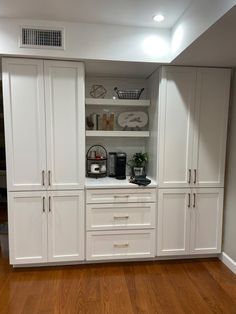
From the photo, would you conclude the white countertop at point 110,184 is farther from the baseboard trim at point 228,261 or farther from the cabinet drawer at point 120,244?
the baseboard trim at point 228,261

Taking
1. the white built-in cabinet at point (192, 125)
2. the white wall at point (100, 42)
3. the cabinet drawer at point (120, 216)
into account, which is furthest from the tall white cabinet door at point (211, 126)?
the cabinet drawer at point (120, 216)

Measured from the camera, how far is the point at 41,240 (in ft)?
8.49

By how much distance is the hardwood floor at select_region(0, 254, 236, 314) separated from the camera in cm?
208

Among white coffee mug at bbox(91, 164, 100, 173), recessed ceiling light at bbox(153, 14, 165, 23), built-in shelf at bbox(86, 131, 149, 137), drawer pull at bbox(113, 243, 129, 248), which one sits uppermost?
recessed ceiling light at bbox(153, 14, 165, 23)

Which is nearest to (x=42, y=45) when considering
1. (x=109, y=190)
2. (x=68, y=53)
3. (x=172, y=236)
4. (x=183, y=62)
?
(x=68, y=53)

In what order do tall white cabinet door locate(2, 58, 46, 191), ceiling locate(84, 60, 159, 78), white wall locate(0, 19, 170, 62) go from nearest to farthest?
white wall locate(0, 19, 170, 62), tall white cabinet door locate(2, 58, 46, 191), ceiling locate(84, 60, 159, 78)

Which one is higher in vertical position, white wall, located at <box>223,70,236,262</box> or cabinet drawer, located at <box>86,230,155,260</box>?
white wall, located at <box>223,70,236,262</box>

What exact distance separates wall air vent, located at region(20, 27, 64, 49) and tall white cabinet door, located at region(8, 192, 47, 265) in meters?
1.45

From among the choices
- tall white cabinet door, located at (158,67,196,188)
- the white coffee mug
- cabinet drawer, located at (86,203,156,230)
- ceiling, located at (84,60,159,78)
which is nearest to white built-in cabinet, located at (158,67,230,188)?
tall white cabinet door, located at (158,67,196,188)

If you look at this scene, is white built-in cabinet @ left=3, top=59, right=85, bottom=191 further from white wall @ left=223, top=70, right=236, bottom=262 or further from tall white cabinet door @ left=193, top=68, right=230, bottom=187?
white wall @ left=223, top=70, right=236, bottom=262

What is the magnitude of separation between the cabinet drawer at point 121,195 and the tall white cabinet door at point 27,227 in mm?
515

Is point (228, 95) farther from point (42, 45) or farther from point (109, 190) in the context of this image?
point (42, 45)

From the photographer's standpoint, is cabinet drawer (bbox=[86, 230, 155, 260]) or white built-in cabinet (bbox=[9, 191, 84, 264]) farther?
cabinet drawer (bbox=[86, 230, 155, 260])

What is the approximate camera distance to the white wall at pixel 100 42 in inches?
89.8
